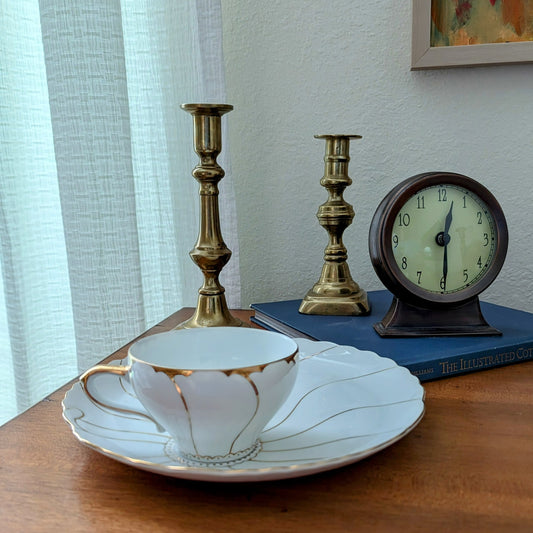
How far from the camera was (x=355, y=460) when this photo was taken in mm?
356

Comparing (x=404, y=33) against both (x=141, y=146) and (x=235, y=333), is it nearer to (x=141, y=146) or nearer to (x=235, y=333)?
(x=141, y=146)

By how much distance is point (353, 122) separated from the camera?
0.87m

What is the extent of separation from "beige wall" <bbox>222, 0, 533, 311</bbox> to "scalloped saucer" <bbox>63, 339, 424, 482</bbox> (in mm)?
395

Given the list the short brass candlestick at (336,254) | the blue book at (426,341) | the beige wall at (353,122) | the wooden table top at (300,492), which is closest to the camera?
the wooden table top at (300,492)

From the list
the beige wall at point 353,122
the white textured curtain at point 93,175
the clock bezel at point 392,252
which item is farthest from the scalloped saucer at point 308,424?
the beige wall at point 353,122

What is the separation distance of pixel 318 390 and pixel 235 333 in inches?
3.6

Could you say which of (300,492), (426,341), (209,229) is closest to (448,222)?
(426,341)

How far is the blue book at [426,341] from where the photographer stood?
57 cm

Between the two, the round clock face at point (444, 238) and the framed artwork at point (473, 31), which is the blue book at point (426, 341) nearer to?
the round clock face at point (444, 238)

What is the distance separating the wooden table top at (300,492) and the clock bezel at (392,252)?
201 mm

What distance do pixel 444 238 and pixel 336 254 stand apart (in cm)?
16

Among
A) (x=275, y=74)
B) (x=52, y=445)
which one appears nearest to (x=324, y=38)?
(x=275, y=74)

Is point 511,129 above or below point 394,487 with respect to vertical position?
above

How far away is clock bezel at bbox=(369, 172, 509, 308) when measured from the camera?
62cm
